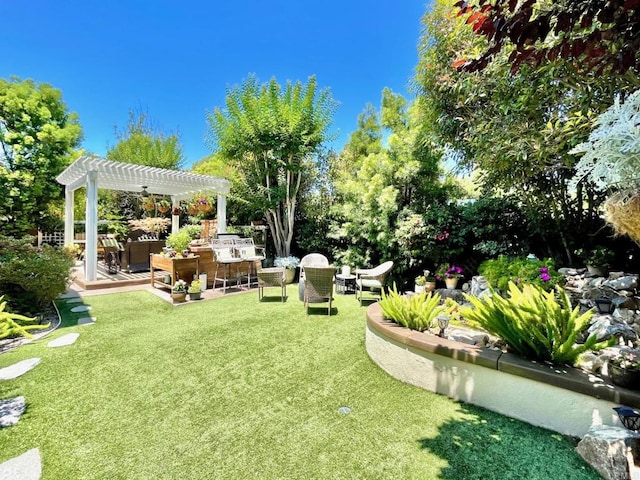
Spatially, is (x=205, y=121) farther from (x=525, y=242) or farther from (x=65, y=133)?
(x=525, y=242)

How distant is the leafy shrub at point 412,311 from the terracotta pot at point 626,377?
57.8 inches

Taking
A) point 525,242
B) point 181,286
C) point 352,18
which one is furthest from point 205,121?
point 525,242

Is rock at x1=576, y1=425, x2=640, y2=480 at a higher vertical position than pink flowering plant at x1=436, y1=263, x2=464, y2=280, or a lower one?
lower

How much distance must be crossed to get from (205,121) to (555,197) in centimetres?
967

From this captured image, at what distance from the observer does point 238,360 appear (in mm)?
3594

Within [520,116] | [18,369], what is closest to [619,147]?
[520,116]

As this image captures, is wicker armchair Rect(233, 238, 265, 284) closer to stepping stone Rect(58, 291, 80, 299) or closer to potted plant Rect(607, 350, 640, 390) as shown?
stepping stone Rect(58, 291, 80, 299)

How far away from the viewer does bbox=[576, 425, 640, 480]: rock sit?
184 centimetres

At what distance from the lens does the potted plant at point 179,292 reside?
6121mm

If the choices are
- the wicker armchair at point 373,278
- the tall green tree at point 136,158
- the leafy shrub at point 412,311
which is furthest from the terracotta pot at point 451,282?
the tall green tree at point 136,158

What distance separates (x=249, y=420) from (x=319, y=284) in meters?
2.99

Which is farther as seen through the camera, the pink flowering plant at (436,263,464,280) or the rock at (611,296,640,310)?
the pink flowering plant at (436,263,464,280)

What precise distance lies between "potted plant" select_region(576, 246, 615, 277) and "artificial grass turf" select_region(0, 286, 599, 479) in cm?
346

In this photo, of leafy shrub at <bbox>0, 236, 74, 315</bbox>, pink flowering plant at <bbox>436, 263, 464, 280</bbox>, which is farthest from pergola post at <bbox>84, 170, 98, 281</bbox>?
pink flowering plant at <bbox>436, 263, 464, 280</bbox>
